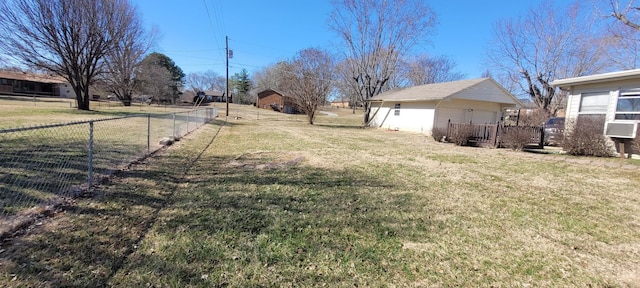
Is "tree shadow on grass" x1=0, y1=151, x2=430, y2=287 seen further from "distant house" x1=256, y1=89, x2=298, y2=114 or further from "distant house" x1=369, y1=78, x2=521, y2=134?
"distant house" x1=256, y1=89, x2=298, y2=114

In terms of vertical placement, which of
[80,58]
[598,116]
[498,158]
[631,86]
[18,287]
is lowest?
[18,287]

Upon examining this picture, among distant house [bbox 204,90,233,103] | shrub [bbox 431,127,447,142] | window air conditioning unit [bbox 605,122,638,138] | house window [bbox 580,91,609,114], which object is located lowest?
shrub [bbox 431,127,447,142]

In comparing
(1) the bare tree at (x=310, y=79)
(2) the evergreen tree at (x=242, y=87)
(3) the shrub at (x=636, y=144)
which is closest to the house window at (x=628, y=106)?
(3) the shrub at (x=636, y=144)

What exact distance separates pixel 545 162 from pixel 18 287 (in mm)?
10237

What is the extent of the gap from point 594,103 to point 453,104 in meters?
7.39

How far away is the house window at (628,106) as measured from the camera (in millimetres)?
8562

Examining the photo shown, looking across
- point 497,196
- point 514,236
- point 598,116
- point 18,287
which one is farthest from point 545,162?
point 18,287

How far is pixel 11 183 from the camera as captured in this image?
3777 millimetres

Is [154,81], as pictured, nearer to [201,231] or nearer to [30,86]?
[30,86]

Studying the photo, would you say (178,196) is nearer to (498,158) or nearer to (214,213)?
(214,213)

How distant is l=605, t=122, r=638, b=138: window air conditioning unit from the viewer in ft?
28.0

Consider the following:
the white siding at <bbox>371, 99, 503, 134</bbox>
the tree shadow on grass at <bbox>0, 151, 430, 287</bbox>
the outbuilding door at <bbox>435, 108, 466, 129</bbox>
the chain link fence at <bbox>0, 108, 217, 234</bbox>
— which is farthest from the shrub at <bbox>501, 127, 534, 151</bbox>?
the chain link fence at <bbox>0, 108, 217, 234</bbox>

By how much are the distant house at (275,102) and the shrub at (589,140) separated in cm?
3319

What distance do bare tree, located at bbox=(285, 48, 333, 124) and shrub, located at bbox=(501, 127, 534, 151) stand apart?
14.0 m
